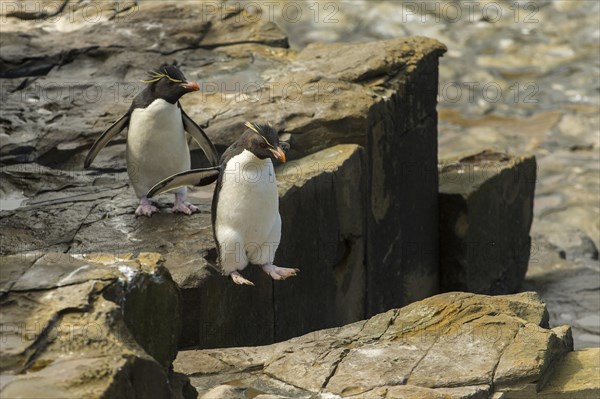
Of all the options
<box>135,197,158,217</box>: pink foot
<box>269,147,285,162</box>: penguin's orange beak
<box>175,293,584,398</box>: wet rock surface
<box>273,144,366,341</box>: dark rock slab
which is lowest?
<box>273,144,366,341</box>: dark rock slab

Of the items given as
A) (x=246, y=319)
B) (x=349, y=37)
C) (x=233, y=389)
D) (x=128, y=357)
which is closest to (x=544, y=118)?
(x=349, y=37)

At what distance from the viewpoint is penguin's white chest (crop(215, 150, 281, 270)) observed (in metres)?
6.46

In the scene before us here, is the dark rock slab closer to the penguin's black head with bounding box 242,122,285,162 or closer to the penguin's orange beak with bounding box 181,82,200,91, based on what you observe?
the penguin's orange beak with bounding box 181,82,200,91

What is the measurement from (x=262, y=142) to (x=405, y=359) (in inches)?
53.1

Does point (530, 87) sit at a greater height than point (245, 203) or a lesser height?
lesser

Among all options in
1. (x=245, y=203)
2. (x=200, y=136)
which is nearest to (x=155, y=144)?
(x=200, y=136)

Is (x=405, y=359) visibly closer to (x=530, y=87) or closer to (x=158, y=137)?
(x=158, y=137)

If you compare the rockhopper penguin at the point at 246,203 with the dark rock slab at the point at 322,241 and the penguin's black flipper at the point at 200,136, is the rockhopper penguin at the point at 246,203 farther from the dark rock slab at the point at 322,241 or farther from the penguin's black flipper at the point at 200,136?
the dark rock slab at the point at 322,241

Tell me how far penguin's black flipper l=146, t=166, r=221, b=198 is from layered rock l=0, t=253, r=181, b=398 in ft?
4.56

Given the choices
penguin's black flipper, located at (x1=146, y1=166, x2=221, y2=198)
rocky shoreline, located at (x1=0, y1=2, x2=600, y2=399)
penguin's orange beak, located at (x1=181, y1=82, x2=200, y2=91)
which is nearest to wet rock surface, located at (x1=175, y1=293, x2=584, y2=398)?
rocky shoreline, located at (x1=0, y1=2, x2=600, y2=399)

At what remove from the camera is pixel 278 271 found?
6.69 meters

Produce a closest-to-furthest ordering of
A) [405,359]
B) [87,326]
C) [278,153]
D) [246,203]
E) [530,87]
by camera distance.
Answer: [87,326] → [405,359] → [278,153] → [246,203] → [530,87]

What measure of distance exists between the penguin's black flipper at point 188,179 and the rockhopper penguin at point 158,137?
16.1 inches

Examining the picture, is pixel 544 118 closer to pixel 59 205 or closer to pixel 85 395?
pixel 59 205
